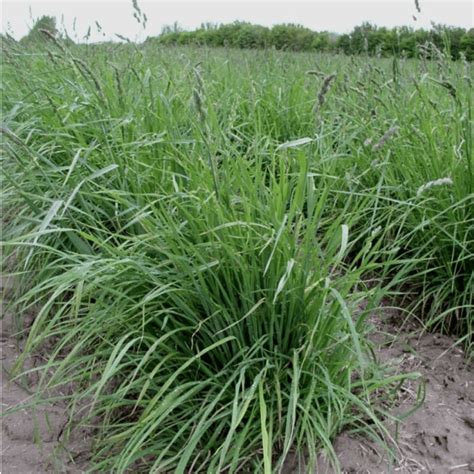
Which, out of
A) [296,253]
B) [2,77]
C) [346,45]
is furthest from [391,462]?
[346,45]

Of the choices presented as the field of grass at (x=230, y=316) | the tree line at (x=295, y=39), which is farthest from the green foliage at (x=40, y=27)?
the field of grass at (x=230, y=316)

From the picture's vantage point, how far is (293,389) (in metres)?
1.47

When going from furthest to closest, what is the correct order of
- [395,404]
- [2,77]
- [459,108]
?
[2,77] < [459,108] < [395,404]

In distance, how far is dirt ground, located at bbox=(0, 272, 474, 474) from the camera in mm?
1662

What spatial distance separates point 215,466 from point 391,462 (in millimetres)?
495

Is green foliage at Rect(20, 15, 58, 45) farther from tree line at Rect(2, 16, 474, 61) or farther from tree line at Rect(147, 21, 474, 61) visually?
tree line at Rect(147, 21, 474, 61)

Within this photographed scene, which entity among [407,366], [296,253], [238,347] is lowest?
[407,366]

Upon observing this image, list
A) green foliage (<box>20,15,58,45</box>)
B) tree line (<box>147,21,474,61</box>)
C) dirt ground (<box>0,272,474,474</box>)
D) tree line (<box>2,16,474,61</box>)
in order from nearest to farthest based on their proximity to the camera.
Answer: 1. dirt ground (<box>0,272,474,474</box>)
2. green foliage (<box>20,15,58,45</box>)
3. tree line (<box>2,16,474,61</box>)
4. tree line (<box>147,21,474,61</box>)

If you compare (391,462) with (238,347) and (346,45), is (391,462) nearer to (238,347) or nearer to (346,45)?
(238,347)

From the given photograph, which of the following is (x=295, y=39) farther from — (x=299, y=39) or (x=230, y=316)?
(x=230, y=316)

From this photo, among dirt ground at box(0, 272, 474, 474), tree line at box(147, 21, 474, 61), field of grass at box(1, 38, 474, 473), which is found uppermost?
tree line at box(147, 21, 474, 61)

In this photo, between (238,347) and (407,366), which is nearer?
(238,347)

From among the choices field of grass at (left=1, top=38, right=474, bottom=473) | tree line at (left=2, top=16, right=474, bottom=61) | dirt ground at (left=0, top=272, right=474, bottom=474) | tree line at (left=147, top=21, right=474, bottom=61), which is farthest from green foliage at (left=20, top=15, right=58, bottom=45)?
dirt ground at (left=0, top=272, right=474, bottom=474)

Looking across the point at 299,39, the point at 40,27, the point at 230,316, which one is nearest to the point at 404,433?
the point at 230,316
